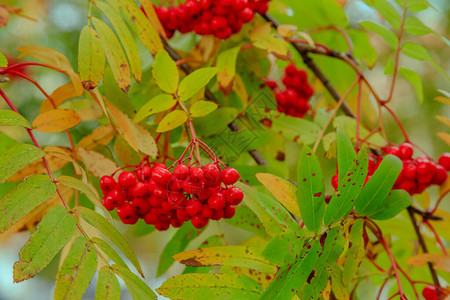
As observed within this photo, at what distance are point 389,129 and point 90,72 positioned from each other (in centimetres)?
214

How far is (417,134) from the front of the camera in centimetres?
272

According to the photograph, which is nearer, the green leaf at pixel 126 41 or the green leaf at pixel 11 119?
the green leaf at pixel 11 119

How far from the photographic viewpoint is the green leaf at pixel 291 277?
1.94 ft

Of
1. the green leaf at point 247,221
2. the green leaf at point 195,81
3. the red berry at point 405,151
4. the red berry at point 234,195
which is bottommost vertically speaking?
the green leaf at point 247,221

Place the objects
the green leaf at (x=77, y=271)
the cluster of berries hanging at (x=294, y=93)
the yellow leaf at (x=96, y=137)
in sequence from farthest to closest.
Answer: the cluster of berries hanging at (x=294, y=93), the yellow leaf at (x=96, y=137), the green leaf at (x=77, y=271)

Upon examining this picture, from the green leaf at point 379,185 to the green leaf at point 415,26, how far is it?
53 cm

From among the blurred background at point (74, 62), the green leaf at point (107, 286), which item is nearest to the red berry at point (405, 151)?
the green leaf at point (107, 286)

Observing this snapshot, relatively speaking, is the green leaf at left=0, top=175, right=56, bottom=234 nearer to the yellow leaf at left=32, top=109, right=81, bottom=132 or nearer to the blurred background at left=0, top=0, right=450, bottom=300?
the yellow leaf at left=32, top=109, right=81, bottom=132

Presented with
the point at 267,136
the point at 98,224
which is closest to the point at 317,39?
the point at 267,136

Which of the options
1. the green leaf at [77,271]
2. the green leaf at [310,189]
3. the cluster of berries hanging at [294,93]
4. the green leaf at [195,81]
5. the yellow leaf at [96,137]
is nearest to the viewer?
the green leaf at [77,271]

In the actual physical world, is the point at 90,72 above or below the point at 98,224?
above

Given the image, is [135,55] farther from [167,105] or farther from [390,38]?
[390,38]

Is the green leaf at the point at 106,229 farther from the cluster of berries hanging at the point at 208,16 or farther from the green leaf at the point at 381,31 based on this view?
the green leaf at the point at 381,31

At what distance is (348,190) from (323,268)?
11cm
